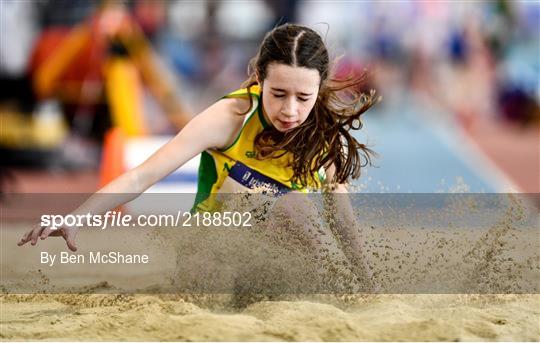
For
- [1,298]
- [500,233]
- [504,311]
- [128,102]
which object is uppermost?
[128,102]

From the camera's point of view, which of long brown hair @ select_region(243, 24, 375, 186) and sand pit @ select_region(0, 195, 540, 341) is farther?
long brown hair @ select_region(243, 24, 375, 186)

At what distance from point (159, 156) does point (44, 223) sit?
1.79 ft

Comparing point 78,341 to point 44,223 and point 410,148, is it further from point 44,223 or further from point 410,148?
point 410,148

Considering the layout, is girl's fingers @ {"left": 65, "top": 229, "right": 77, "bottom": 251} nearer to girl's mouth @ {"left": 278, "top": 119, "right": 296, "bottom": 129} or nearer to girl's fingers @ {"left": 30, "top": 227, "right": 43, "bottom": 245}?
girl's fingers @ {"left": 30, "top": 227, "right": 43, "bottom": 245}

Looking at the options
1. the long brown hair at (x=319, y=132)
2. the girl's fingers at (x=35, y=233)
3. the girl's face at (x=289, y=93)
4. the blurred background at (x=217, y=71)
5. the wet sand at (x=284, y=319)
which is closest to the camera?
the wet sand at (x=284, y=319)

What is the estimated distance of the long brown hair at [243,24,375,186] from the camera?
4.11m

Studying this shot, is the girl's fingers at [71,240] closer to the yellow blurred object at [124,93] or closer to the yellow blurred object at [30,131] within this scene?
the yellow blurred object at [124,93]

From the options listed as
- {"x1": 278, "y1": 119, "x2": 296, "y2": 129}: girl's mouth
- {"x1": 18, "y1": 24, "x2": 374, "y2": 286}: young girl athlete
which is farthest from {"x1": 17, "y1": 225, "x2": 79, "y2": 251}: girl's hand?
{"x1": 278, "y1": 119, "x2": 296, "y2": 129}: girl's mouth

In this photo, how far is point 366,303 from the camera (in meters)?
4.11

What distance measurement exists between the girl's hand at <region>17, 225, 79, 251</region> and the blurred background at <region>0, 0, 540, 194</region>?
19.0 ft

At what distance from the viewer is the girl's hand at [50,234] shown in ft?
12.2

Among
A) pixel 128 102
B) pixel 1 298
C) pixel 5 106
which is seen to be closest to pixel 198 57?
pixel 128 102

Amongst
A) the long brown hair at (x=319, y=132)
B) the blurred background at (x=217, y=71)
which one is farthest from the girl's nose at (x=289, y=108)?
the blurred background at (x=217, y=71)

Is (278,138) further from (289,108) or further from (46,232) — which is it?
(46,232)
